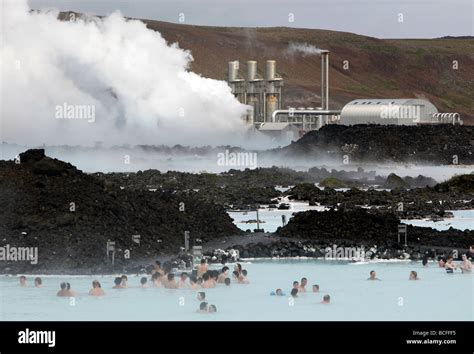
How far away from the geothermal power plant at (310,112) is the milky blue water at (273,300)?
179ft

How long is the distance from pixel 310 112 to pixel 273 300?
69.0 metres

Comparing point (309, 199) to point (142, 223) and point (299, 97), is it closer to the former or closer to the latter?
point (142, 223)

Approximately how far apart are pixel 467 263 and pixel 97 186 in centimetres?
938

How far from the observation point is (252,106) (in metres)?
92.1

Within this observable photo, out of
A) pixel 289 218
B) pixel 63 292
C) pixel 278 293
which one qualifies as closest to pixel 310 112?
pixel 289 218

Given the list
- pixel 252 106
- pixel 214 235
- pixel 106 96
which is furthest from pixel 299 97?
pixel 214 235

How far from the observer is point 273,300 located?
22.6 metres

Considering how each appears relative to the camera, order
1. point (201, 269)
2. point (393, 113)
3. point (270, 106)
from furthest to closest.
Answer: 1. point (270, 106)
2. point (393, 113)
3. point (201, 269)

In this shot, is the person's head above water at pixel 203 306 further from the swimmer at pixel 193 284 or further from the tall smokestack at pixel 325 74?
the tall smokestack at pixel 325 74

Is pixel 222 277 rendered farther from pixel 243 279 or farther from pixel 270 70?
pixel 270 70

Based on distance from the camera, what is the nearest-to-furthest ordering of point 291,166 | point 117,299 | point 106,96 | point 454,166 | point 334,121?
point 117,299 < point 454,166 < point 291,166 < point 106,96 < point 334,121

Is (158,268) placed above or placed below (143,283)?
above

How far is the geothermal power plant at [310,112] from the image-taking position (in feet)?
265

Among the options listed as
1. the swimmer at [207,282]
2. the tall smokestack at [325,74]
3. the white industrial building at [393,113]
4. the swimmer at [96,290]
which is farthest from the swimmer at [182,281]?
the tall smokestack at [325,74]
